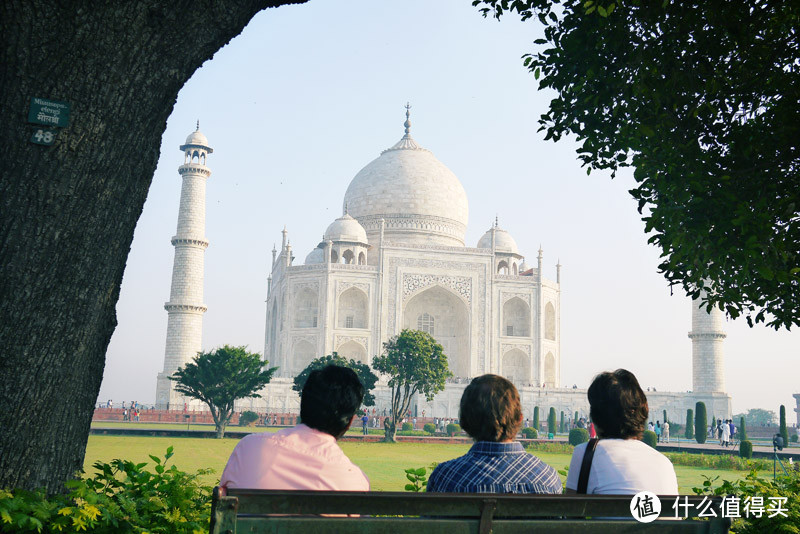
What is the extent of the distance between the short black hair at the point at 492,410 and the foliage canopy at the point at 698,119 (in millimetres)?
3272

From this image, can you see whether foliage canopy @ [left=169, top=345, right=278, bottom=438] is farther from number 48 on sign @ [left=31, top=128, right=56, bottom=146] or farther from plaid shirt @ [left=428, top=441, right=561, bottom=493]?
plaid shirt @ [left=428, top=441, right=561, bottom=493]

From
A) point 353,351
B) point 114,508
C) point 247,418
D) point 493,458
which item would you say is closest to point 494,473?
point 493,458

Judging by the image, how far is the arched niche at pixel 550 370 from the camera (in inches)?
1584

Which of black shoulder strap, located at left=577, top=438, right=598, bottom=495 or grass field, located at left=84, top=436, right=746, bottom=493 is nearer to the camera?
black shoulder strap, located at left=577, top=438, right=598, bottom=495

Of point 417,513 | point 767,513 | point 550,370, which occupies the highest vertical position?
point 550,370

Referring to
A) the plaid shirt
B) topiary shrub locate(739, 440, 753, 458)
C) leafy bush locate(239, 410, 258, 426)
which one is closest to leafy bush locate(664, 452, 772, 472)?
topiary shrub locate(739, 440, 753, 458)

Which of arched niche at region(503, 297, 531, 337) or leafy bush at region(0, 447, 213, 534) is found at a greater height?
arched niche at region(503, 297, 531, 337)

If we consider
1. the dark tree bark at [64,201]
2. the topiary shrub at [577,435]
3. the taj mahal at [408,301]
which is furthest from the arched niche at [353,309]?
the dark tree bark at [64,201]

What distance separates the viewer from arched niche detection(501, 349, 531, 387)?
1542 inches

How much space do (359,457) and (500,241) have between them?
28729 mm

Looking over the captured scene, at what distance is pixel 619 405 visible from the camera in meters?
2.78

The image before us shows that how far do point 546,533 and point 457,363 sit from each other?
3764cm

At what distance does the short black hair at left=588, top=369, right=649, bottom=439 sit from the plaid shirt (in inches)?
13.3

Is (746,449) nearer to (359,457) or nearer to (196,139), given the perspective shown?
(359,457)
